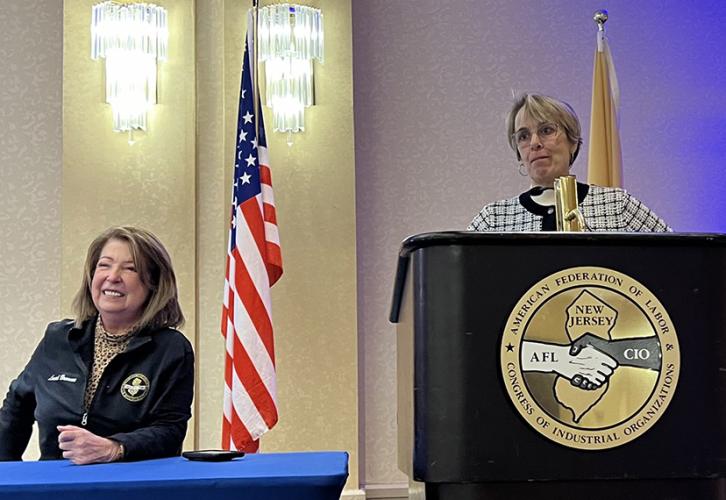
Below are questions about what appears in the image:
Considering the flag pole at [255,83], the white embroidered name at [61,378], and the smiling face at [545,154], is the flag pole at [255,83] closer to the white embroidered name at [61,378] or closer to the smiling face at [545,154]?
the smiling face at [545,154]

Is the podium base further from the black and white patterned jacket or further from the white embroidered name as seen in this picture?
the white embroidered name

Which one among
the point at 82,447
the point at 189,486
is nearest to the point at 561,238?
the point at 189,486

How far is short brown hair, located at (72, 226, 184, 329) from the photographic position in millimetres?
2496

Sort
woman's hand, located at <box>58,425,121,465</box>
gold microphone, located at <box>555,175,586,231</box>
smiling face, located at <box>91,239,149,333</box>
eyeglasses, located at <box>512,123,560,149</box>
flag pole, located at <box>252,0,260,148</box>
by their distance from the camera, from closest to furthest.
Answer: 1. gold microphone, located at <box>555,175,586,231</box>
2. woman's hand, located at <box>58,425,121,465</box>
3. smiling face, located at <box>91,239,149,333</box>
4. eyeglasses, located at <box>512,123,560,149</box>
5. flag pole, located at <box>252,0,260,148</box>

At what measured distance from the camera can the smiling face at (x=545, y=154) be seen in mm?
2564

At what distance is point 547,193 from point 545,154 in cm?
13

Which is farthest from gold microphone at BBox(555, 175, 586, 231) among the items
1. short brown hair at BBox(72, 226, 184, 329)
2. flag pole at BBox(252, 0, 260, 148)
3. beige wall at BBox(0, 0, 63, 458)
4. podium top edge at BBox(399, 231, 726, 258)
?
beige wall at BBox(0, 0, 63, 458)

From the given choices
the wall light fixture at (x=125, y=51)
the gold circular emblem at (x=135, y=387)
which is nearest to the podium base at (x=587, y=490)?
the gold circular emblem at (x=135, y=387)

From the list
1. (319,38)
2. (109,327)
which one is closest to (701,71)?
(319,38)

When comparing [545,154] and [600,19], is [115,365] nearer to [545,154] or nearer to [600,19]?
[545,154]

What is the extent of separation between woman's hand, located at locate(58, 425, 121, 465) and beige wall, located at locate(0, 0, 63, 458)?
232cm

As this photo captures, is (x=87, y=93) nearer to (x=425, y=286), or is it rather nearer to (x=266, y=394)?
(x=266, y=394)

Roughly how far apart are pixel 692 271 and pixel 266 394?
2635 mm

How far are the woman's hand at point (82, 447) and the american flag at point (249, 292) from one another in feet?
5.78
